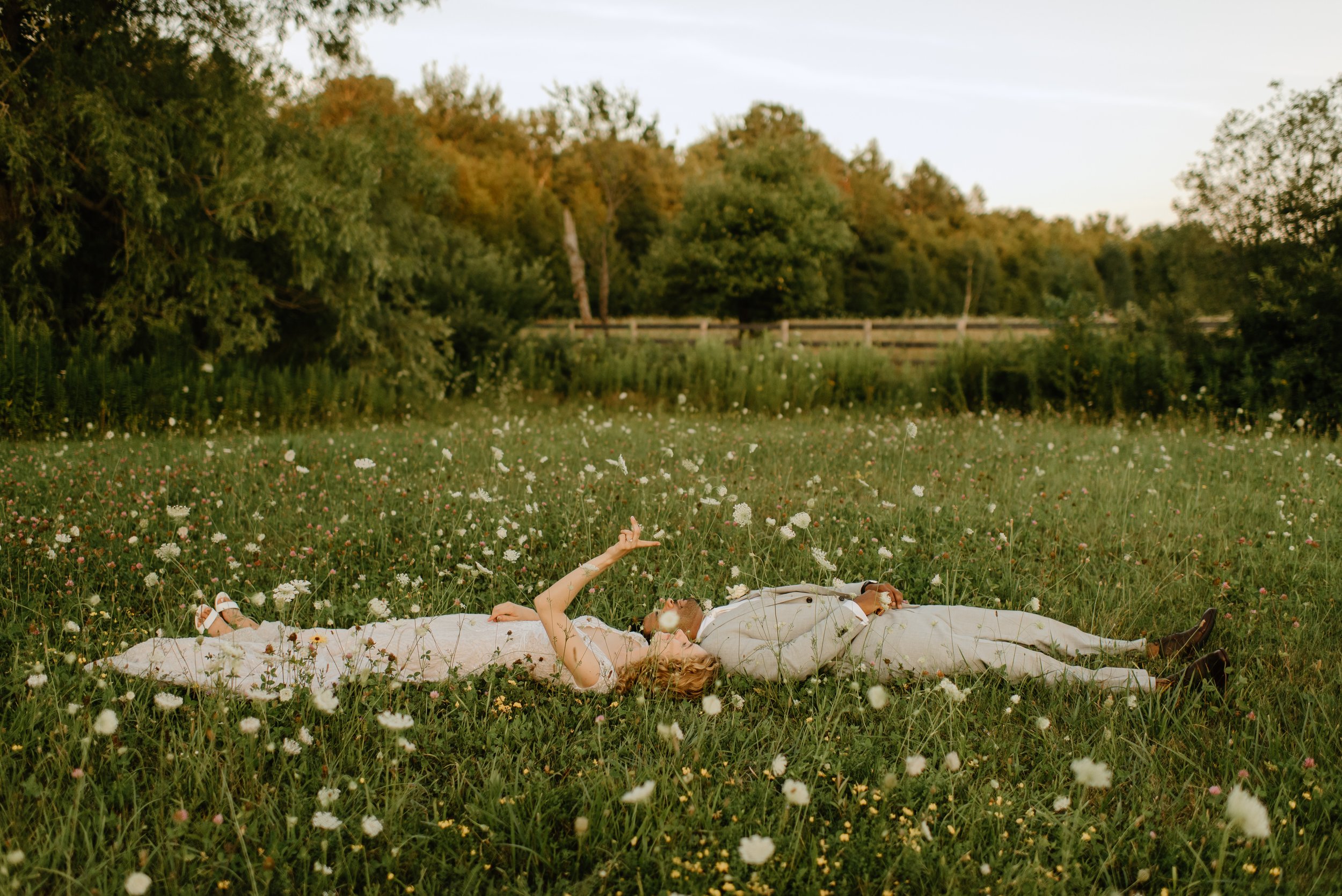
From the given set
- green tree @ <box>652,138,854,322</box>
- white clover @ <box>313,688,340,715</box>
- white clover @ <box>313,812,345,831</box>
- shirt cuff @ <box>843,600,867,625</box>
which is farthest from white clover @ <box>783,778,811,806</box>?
green tree @ <box>652,138,854,322</box>

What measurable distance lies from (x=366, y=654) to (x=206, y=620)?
0.82 meters

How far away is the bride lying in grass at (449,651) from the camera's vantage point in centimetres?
331

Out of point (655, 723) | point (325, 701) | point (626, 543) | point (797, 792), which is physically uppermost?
point (626, 543)

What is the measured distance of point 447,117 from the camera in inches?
1751

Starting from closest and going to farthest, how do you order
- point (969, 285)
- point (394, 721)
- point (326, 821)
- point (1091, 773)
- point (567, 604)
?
point (1091, 773), point (326, 821), point (394, 721), point (567, 604), point (969, 285)

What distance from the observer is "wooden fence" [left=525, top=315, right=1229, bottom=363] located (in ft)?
46.1

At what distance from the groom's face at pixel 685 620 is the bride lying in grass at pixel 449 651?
7 cm

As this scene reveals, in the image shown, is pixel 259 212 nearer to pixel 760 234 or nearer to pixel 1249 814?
pixel 1249 814

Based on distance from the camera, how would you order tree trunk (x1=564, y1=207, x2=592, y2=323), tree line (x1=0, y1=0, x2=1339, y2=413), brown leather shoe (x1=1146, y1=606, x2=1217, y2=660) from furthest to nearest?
tree trunk (x1=564, y1=207, x2=592, y2=323), tree line (x1=0, y1=0, x2=1339, y2=413), brown leather shoe (x1=1146, y1=606, x2=1217, y2=660)

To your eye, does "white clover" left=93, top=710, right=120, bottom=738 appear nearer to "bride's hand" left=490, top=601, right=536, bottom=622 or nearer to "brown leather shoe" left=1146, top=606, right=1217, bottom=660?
"bride's hand" left=490, top=601, right=536, bottom=622

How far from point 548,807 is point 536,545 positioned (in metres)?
2.70

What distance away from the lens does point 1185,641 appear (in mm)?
3908

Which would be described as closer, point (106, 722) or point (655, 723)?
point (106, 722)

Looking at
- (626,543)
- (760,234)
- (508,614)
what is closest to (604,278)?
(760,234)
